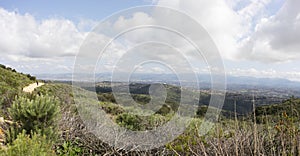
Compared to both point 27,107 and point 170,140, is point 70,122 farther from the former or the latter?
point 170,140

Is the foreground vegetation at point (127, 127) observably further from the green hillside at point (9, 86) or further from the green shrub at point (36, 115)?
the green hillside at point (9, 86)

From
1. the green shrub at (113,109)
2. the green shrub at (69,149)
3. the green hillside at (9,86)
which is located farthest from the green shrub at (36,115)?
the green shrub at (113,109)

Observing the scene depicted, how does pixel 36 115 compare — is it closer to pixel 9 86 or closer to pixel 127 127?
pixel 127 127

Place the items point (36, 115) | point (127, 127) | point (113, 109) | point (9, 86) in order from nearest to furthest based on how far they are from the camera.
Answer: point (36, 115), point (127, 127), point (113, 109), point (9, 86)

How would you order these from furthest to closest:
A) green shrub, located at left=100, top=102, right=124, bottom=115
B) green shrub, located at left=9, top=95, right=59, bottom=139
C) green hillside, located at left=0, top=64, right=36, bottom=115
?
green shrub, located at left=100, top=102, right=124, bottom=115 < green hillside, located at left=0, top=64, right=36, bottom=115 < green shrub, located at left=9, top=95, right=59, bottom=139

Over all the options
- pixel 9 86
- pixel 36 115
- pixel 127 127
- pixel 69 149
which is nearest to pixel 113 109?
pixel 127 127

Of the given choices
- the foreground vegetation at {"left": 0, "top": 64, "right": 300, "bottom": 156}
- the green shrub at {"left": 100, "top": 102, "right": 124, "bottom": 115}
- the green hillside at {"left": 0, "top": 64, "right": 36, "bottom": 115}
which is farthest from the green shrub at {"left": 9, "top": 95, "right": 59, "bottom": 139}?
the green shrub at {"left": 100, "top": 102, "right": 124, "bottom": 115}

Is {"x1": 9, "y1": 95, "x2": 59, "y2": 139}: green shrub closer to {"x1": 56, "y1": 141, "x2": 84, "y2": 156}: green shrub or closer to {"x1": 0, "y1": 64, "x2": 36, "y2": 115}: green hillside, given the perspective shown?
{"x1": 56, "y1": 141, "x2": 84, "y2": 156}: green shrub

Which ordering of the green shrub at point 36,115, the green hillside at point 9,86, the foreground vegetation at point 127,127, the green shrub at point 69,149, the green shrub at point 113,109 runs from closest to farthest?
the foreground vegetation at point 127,127
the green shrub at point 36,115
the green shrub at point 69,149
the green hillside at point 9,86
the green shrub at point 113,109

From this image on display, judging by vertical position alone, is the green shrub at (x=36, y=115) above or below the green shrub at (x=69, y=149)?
above
